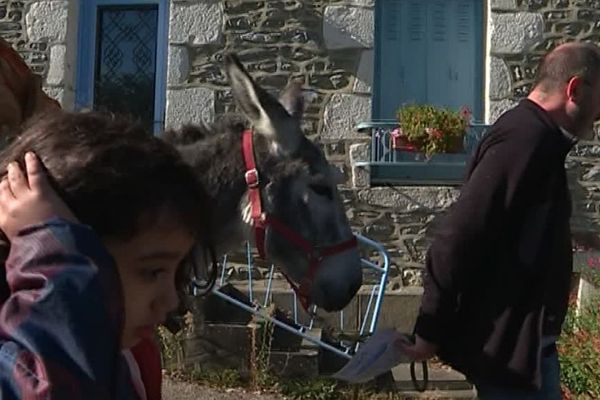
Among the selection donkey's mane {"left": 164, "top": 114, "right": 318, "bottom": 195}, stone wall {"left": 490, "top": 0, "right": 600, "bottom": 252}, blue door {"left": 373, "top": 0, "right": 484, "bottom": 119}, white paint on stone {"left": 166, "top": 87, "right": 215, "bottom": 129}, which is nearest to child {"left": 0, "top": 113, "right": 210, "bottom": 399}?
donkey's mane {"left": 164, "top": 114, "right": 318, "bottom": 195}

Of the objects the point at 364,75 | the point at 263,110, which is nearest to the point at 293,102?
the point at 263,110

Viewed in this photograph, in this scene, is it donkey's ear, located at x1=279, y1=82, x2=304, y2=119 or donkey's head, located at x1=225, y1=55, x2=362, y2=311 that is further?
donkey's ear, located at x1=279, y1=82, x2=304, y2=119

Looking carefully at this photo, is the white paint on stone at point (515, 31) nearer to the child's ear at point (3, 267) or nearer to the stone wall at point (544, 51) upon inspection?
the stone wall at point (544, 51)

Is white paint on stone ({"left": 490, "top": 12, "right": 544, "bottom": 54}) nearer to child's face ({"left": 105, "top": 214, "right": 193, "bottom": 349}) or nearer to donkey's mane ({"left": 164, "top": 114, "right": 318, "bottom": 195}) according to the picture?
donkey's mane ({"left": 164, "top": 114, "right": 318, "bottom": 195})

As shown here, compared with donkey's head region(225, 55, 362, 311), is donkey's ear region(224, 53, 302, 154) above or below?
above

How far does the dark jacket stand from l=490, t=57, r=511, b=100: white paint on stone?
16.7 ft

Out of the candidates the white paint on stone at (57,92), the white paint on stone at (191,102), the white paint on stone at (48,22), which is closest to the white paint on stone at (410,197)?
the white paint on stone at (191,102)

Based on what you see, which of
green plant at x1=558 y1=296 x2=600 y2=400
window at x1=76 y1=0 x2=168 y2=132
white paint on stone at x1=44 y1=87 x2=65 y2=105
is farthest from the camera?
window at x1=76 y1=0 x2=168 y2=132

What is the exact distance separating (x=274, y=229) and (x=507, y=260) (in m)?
1.37

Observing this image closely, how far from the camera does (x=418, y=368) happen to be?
6738mm

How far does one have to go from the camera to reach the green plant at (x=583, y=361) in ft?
15.5

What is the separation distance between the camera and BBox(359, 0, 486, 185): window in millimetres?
7863

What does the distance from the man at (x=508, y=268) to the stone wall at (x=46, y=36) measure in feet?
19.2

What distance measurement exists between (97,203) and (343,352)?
5307 mm
